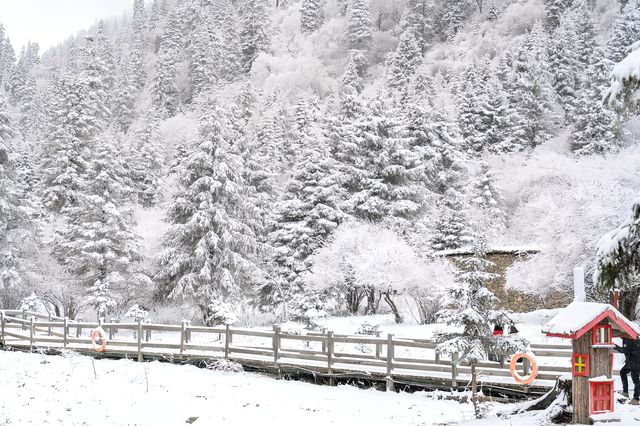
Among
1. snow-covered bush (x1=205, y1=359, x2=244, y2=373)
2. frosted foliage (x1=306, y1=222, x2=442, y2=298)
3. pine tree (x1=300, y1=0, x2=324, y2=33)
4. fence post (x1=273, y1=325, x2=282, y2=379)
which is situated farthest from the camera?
pine tree (x1=300, y1=0, x2=324, y2=33)

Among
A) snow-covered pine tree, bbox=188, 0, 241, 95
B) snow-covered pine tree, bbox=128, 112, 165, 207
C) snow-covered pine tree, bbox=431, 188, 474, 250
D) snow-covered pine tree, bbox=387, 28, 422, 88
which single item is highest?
snow-covered pine tree, bbox=188, 0, 241, 95

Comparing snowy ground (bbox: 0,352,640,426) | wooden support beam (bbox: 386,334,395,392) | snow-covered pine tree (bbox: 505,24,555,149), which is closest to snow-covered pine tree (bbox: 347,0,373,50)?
snow-covered pine tree (bbox: 505,24,555,149)

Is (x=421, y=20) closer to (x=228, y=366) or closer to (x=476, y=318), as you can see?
(x=228, y=366)

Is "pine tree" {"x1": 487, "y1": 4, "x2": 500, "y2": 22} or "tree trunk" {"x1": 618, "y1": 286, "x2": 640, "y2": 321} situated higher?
"pine tree" {"x1": 487, "y1": 4, "x2": 500, "y2": 22}

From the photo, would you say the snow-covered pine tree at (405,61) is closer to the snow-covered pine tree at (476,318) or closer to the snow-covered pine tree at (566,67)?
the snow-covered pine tree at (566,67)

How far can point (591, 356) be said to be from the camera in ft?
33.5

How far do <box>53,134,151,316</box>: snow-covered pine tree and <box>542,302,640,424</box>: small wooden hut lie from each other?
27.5 metres

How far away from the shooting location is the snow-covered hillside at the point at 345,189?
3145cm

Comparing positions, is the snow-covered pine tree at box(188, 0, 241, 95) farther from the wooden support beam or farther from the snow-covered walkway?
the wooden support beam

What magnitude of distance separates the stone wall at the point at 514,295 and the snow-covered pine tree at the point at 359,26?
6363 centimetres

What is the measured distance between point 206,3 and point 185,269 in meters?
91.6

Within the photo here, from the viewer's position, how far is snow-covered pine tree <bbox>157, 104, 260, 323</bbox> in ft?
104

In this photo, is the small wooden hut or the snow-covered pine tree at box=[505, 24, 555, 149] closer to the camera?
the small wooden hut

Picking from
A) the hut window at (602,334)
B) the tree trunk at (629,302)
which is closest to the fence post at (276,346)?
the hut window at (602,334)
